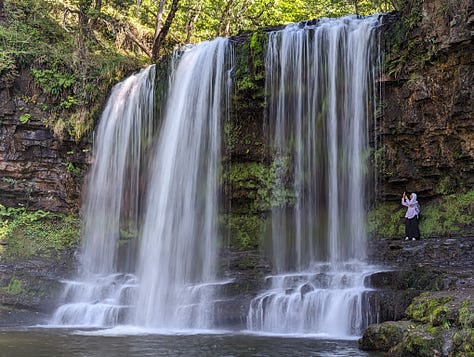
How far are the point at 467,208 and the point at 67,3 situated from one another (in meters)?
15.9

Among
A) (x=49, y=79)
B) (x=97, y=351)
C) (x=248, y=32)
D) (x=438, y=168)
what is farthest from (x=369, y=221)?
(x=49, y=79)

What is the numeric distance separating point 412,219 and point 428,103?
104 inches

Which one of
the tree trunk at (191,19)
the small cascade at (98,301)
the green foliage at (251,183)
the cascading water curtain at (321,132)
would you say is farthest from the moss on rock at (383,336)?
the tree trunk at (191,19)

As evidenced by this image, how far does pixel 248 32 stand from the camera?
48.7 feet

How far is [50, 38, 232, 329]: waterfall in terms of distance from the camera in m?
12.2

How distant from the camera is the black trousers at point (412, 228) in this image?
40.2 feet

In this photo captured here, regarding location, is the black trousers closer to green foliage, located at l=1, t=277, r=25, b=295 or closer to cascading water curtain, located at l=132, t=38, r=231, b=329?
cascading water curtain, located at l=132, t=38, r=231, b=329

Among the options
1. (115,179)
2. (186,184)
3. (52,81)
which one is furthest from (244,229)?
(52,81)

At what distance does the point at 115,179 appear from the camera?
1538 cm

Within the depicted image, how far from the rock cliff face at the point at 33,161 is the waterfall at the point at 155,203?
0.92 meters

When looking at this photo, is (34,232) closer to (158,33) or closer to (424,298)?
(158,33)

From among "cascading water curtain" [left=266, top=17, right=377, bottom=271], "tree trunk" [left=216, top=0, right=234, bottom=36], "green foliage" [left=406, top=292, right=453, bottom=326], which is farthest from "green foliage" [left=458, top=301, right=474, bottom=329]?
"tree trunk" [left=216, top=0, right=234, bottom=36]

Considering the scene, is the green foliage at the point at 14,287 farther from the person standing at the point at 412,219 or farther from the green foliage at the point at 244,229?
the person standing at the point at 412,219

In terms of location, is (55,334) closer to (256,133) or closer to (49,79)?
(256,133)
